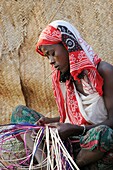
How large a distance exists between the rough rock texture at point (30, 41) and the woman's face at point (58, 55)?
132cm

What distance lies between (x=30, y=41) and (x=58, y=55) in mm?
1591

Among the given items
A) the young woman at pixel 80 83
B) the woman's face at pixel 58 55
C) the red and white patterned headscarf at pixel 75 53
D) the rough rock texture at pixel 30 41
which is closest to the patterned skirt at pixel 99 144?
the young woman at pixel 80 83

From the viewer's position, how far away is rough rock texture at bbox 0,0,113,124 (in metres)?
4.60

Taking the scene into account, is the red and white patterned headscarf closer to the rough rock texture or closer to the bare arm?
the bare arm

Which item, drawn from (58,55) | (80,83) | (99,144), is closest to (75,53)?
(58,55)

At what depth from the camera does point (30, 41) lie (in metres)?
4.79

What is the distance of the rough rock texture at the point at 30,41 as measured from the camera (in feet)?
15.1

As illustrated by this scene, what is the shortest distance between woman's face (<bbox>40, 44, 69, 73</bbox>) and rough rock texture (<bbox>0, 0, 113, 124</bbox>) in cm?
132

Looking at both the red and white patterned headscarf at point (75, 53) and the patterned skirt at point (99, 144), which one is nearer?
the patterned skirt at point (99, 144)

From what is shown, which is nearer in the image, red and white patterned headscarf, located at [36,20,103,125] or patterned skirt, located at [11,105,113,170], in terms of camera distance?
patterned skirt, located at [11,105,113,170]

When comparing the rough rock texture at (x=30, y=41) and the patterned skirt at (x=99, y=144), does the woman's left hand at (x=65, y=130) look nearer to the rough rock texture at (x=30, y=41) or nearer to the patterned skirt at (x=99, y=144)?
the patterned skirt at (x=99, y=144)

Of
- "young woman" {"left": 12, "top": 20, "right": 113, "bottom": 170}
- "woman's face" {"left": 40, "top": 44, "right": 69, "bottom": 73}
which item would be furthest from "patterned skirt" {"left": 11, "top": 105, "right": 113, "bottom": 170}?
"woman's face" {"left": 40, "top": 44, "right": 69, "bottom": 73}

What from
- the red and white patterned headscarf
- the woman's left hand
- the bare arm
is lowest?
the woman's left hand

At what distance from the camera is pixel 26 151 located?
3318mm
